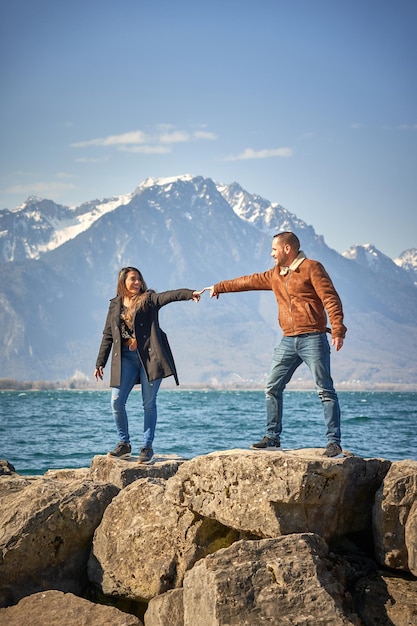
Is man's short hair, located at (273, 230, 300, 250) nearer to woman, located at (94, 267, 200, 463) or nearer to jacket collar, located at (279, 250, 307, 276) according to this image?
jacket collar, located at (279, 250, 307, 276)

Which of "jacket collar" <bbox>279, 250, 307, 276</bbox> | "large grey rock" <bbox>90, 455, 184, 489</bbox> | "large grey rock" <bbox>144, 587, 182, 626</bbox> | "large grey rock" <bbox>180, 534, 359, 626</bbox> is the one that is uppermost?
"jacket collar" <bbox>279, 250, 307, 276</bbox>

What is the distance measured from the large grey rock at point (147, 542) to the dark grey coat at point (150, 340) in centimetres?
220

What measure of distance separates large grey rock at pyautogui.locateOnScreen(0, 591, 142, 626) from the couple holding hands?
2.49 meters

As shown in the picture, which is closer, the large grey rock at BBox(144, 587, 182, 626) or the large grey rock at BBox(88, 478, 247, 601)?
the large grey rock at BBox(144, 587, 182, 626)

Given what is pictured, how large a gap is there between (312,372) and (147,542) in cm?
258

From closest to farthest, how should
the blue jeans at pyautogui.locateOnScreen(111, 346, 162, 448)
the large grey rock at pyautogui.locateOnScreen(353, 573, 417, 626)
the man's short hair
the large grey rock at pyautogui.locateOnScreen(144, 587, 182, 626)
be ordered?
the large grey rock at pyautogui.locateOnScreen(353, 573, 417, 626)
the large grey rock at pyautogui.locateOnScreen(144, 587, 182, 626)
the man's short hair
the blue jeans at pyautogui.locateOnScreen(111, 346, 162, 448)

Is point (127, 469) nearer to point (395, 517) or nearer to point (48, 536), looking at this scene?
point (48, 536)

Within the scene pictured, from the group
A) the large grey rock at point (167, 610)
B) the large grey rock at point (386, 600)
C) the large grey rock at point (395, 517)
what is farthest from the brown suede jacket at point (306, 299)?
the large grey rock at point (167, 610)

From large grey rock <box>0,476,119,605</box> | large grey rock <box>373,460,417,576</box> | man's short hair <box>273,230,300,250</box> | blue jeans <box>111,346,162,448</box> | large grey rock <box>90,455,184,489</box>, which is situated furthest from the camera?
blue jeans <box>111,346,162,448</box>

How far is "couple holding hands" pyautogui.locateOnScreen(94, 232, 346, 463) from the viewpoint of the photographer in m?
8.78

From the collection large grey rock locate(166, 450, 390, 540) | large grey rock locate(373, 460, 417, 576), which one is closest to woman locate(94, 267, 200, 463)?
large grey rock locate(166, 450, 390, 540)

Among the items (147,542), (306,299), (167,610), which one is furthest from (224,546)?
(306,299)

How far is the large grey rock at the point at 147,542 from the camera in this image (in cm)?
734

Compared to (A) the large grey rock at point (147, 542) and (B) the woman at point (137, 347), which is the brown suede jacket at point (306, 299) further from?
(A) the large grey rock at point (147, 542)
